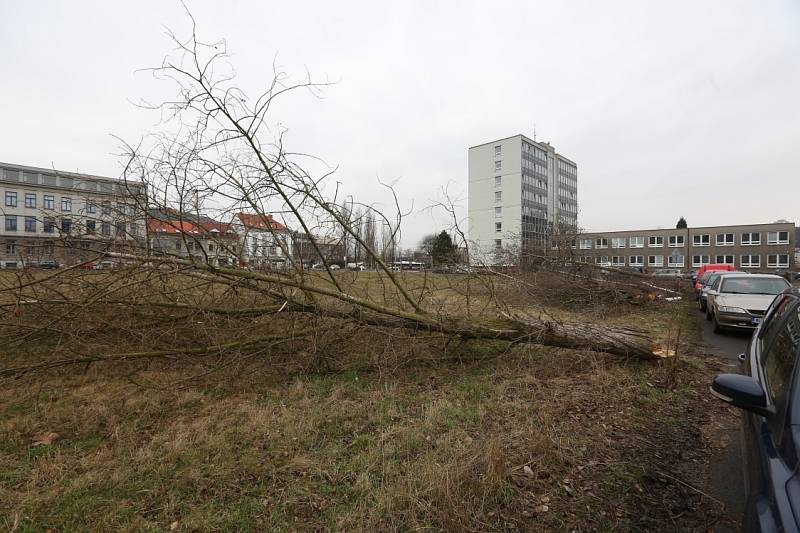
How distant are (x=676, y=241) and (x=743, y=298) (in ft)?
195

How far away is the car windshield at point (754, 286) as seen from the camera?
9664 mm

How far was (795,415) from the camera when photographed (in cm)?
165

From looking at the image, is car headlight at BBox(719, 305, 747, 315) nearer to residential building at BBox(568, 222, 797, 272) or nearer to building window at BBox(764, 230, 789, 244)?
residential building at BBox(568, 222, 797, 272)

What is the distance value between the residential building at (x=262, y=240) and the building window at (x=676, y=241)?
6758 cm

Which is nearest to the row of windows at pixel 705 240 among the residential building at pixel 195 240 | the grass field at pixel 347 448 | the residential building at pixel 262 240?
the grass field at pixel 347 448

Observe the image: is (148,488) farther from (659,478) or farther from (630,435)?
(630,435)

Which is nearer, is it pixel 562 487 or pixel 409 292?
pixel 562 487

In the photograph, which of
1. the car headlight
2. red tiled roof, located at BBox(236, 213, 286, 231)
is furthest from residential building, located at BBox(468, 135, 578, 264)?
red tiled roof, located at BBox(236, 213, 286, 231)

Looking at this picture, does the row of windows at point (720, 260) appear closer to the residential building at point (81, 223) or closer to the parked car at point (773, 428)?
the parked car at point (773, 428)

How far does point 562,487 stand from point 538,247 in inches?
485

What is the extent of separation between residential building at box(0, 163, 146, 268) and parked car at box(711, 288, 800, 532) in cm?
655

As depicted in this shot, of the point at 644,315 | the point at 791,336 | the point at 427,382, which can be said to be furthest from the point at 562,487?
the point at 644,315

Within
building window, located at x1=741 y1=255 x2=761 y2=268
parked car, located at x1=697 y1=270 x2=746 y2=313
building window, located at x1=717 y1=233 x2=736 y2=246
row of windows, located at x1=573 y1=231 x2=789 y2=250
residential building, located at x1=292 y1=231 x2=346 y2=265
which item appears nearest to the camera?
residential building, located at x1=292 y1=231 x2=346 y2=265

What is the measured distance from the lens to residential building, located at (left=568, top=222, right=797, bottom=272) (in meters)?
50.8
